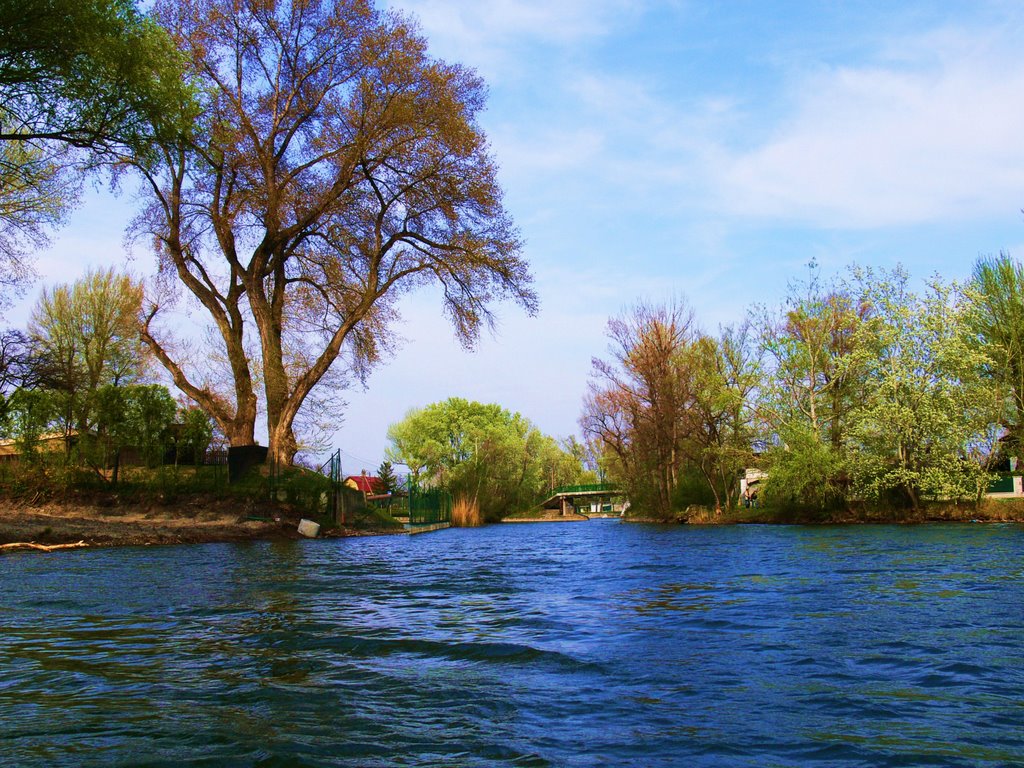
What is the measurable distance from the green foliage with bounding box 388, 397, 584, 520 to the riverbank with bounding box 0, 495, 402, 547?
3218cm

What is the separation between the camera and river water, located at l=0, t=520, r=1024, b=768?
3.36m

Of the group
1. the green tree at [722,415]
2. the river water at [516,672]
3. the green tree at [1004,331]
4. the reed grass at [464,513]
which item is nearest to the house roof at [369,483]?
the reed grass at [464,513]

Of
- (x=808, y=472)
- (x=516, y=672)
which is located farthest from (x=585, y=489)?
(x=516, y=672)

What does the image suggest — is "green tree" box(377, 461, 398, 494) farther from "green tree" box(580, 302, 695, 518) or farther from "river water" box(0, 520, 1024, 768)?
"river water" box(0, 520, 1024, 768)

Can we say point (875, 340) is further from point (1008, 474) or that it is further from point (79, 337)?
point (79, 337)

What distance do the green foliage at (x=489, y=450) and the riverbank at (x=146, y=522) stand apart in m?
32.2

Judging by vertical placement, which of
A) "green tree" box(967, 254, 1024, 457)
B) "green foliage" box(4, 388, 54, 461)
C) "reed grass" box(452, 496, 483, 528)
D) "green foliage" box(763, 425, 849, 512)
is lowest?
"reed grass" box(452, 496, 483, 528)

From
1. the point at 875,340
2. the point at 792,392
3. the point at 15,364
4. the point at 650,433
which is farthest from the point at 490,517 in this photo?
the point at 15,364

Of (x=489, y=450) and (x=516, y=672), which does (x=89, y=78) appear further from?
(x=489, y=450)

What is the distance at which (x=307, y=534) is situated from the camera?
2234cm

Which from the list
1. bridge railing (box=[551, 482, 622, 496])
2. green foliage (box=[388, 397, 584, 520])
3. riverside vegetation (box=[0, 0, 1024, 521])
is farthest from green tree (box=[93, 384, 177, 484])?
bridge railing (box=[551, 482, 622, 496])

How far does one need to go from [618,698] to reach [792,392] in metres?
32.5

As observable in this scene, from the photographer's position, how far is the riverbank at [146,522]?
16.4 meters

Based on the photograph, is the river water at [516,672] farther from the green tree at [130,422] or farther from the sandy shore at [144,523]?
the green tree at [130,422]
